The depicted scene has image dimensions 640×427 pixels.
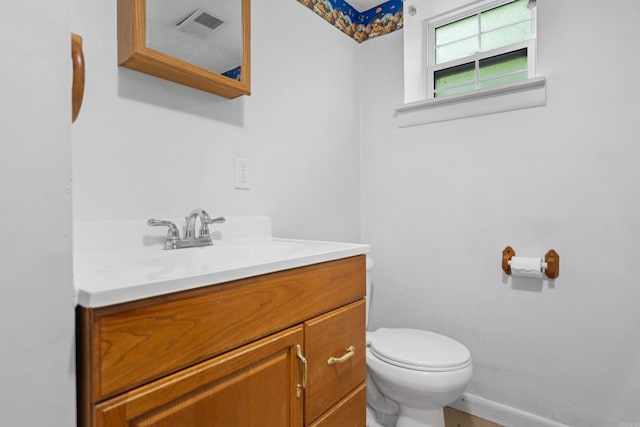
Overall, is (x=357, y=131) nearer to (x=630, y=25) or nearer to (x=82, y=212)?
(x=630, y=25)

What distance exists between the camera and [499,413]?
1.55 meters

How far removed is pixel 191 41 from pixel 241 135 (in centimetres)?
36

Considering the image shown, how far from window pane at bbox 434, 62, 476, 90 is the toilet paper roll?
92 cm

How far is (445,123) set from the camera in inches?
67.2

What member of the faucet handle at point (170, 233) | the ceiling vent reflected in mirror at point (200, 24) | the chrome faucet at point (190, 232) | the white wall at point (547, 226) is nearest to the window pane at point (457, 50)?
the white wall at point (547, 226)

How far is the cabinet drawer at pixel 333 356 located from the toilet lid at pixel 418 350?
265mm

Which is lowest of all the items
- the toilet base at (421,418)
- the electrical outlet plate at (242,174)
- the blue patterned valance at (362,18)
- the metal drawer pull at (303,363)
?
the toilet base at (421,418)

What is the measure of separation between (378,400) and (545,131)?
4.64 feet

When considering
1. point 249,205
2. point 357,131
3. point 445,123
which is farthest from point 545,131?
point 249,205

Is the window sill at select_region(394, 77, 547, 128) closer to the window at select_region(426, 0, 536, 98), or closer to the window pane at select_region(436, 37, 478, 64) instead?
the window at select_region(426, 0, 536, 98)

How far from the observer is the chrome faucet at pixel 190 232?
40.5 inches

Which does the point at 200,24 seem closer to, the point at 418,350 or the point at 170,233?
the point at 170,233

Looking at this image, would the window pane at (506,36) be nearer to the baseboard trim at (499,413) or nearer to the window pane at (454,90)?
the window pane at (454,90)

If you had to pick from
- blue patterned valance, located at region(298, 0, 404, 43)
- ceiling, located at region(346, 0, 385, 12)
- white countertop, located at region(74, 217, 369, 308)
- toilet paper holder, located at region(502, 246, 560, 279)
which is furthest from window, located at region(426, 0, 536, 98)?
white countertop, located at region(74, 217, 369, 308)
